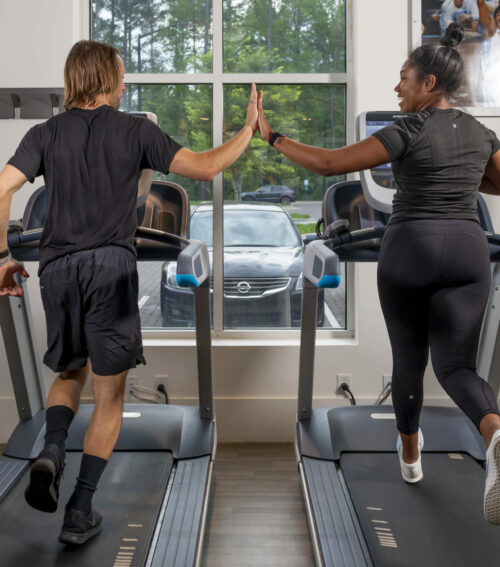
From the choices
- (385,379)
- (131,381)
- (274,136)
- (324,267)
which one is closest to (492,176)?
(324,267)

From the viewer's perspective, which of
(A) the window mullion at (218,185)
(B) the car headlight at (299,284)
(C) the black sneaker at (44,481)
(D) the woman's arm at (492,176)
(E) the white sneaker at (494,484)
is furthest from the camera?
(B) the car headlight at (299,284)

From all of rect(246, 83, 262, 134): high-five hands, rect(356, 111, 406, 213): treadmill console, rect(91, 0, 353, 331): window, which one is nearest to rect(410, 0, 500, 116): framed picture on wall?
rect(91, 0, 353, 331): window

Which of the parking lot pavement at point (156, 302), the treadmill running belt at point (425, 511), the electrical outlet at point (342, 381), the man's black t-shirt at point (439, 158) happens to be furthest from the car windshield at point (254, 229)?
the man's black t-shirt at point (439, 158)

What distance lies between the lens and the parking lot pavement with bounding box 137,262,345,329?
364 centimetres

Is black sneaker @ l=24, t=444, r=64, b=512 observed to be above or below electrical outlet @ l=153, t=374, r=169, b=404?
above

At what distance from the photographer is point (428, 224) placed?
1.84 meters

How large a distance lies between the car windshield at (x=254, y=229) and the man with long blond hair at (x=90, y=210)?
1.66 m

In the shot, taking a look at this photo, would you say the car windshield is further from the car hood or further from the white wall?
the white wall

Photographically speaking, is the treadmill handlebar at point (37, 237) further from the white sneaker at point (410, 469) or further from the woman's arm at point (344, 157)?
the white sneaker at point (410, 469)

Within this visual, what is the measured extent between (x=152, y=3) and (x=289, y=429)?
252cm

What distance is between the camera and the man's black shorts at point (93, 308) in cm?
186

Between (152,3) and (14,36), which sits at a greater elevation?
(152,3)

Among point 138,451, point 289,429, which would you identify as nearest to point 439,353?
point 138,451

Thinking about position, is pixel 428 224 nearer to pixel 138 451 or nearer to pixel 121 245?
pixel 121 245
